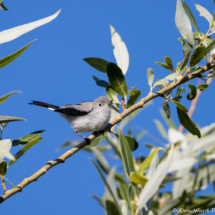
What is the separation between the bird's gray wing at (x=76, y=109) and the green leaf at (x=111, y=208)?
1789 millimetres

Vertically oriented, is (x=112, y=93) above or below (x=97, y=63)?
below

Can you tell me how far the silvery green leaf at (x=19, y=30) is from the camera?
5.53ft

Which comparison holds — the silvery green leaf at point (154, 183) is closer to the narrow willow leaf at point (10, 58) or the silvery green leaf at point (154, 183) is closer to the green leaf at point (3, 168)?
the green leaf at point (3, 168)

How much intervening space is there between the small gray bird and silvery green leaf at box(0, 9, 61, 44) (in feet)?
4.72

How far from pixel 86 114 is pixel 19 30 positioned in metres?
1.90

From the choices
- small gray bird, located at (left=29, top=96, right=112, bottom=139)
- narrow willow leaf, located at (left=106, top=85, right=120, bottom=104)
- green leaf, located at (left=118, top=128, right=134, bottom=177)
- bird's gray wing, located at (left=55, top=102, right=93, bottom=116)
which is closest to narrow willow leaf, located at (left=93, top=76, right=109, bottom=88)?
narrow willow leaf, located at (left=106, top=85, right=120, bottom=104)

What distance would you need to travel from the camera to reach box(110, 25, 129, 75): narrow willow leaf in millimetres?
2201

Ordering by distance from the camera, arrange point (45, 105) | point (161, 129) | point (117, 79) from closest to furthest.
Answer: point (117, 79) < point (45, 105) < point (161, 129)

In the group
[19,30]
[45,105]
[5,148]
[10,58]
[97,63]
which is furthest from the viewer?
[45,105]

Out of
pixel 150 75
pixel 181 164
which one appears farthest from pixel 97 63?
pixel 181 164

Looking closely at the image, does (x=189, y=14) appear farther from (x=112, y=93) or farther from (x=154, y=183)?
(x=154, y=183)

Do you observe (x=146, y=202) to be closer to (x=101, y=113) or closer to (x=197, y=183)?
(x=197, y=183)

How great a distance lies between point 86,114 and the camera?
3506 mm

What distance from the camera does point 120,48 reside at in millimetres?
2230
